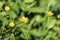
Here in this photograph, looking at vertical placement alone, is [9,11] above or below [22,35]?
above

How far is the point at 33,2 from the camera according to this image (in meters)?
2.84

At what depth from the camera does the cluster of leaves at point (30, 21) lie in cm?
230

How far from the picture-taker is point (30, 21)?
2.74m

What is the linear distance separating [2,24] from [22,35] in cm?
27

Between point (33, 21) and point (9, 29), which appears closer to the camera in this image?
point (9, 29)

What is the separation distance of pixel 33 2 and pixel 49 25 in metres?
0.51

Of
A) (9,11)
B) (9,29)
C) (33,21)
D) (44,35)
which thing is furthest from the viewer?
(33,21)

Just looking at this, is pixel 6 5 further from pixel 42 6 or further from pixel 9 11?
pixel 42 6

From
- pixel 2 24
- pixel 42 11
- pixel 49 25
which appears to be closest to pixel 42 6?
pixel 42 11

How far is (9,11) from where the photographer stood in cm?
256

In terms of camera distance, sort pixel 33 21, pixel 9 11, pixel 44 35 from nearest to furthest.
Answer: pixel 44 35, pixel 9 11, pixel 33 21

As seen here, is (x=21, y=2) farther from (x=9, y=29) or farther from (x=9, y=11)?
(x=9, y=29)

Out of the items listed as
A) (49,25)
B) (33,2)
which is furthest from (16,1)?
(49,25)

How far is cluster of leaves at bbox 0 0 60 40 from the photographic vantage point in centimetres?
230
